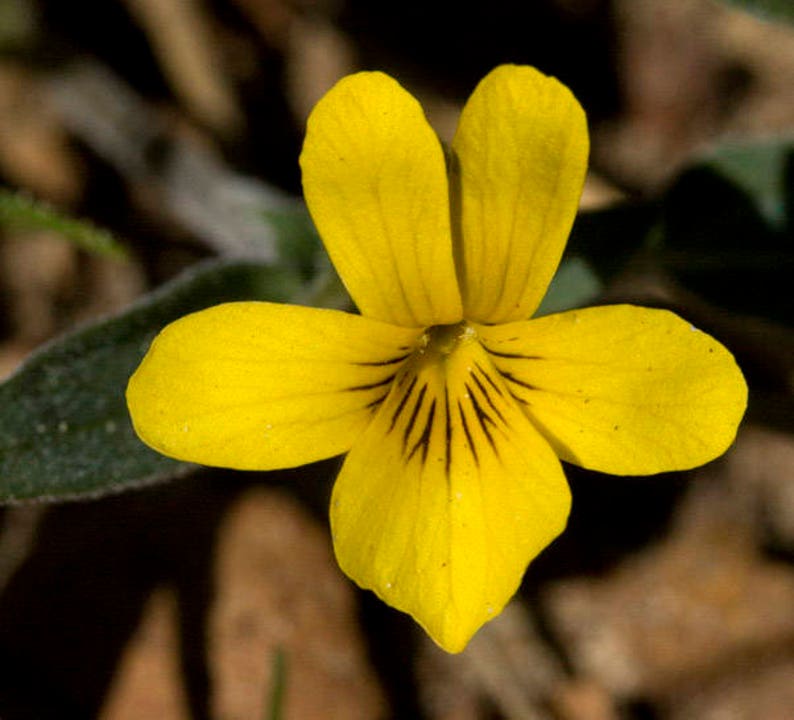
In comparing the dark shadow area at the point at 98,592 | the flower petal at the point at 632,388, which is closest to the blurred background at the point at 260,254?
the dark shadow area at the point at 98,592

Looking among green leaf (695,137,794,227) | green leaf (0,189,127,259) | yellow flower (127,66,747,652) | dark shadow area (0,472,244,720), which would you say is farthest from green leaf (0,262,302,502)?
green leaf (695,137,794,227)

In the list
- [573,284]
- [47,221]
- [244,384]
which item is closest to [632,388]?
→ [244,384]

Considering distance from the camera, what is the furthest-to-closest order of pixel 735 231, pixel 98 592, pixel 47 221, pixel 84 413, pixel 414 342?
pixel 735 231
pixel 98 592
pixel 47 221
pixel 84 413
pixel 414 342

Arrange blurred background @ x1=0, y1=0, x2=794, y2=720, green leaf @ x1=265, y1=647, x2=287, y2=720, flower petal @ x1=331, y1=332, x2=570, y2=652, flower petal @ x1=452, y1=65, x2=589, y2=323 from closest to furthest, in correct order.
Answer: flower petal @ x1=452, y1=65, x2=589, y2=323 < flower petal @ x1=331, y1=332, x2=570, y2=652 < green leaf @ x1=265, y1=647, x2=287, y2=720 < blurred background @ x1=0, y1=0, x2=794, y2=720

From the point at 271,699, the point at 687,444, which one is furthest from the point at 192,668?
the point at 687,444

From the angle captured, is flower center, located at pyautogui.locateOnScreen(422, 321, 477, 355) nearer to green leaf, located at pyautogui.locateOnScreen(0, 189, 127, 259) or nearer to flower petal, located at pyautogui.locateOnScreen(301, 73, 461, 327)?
flower petal, located at pyautogui.locateOnScreen(301, 73, 461, 327)

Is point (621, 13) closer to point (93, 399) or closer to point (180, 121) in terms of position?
point (180, 121)

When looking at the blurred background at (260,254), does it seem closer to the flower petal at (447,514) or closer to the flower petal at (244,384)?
the flower petal at (447,514)

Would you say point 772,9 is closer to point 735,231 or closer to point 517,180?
point 735,231
